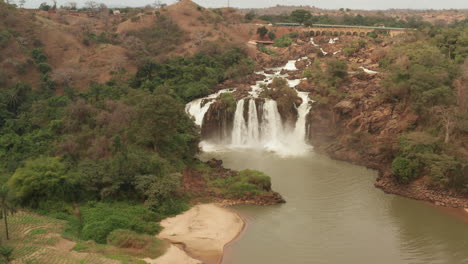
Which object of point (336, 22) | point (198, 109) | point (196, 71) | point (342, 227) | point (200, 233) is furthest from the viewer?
point (336, 22)

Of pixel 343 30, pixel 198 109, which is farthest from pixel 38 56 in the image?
pixel 343 30

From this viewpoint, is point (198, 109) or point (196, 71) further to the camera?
point (196, 71)

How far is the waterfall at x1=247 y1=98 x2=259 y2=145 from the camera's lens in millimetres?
34375

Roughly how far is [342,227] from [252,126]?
581 inches

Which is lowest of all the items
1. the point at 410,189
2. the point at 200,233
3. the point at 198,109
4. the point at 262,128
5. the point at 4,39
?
the point at 200,233

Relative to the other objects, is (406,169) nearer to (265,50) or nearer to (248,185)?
(248,185)

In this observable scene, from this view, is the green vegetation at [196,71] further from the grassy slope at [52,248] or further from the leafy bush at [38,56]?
the grassy slope at [52,248]

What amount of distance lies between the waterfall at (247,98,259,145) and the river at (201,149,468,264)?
6.30 m

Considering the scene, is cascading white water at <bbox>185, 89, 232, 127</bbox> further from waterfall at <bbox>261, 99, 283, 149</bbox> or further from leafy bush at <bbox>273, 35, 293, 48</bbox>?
leafy bush at <bbox>273, 35, 293, 48</bbox>

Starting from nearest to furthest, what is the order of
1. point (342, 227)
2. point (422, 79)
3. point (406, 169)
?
point (342, 227)
point (406, 169)
point (422, 79)

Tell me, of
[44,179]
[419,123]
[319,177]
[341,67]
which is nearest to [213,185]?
[319,177]

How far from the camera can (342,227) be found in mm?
21344

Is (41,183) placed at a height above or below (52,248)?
above

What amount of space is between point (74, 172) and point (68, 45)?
26.6 m
